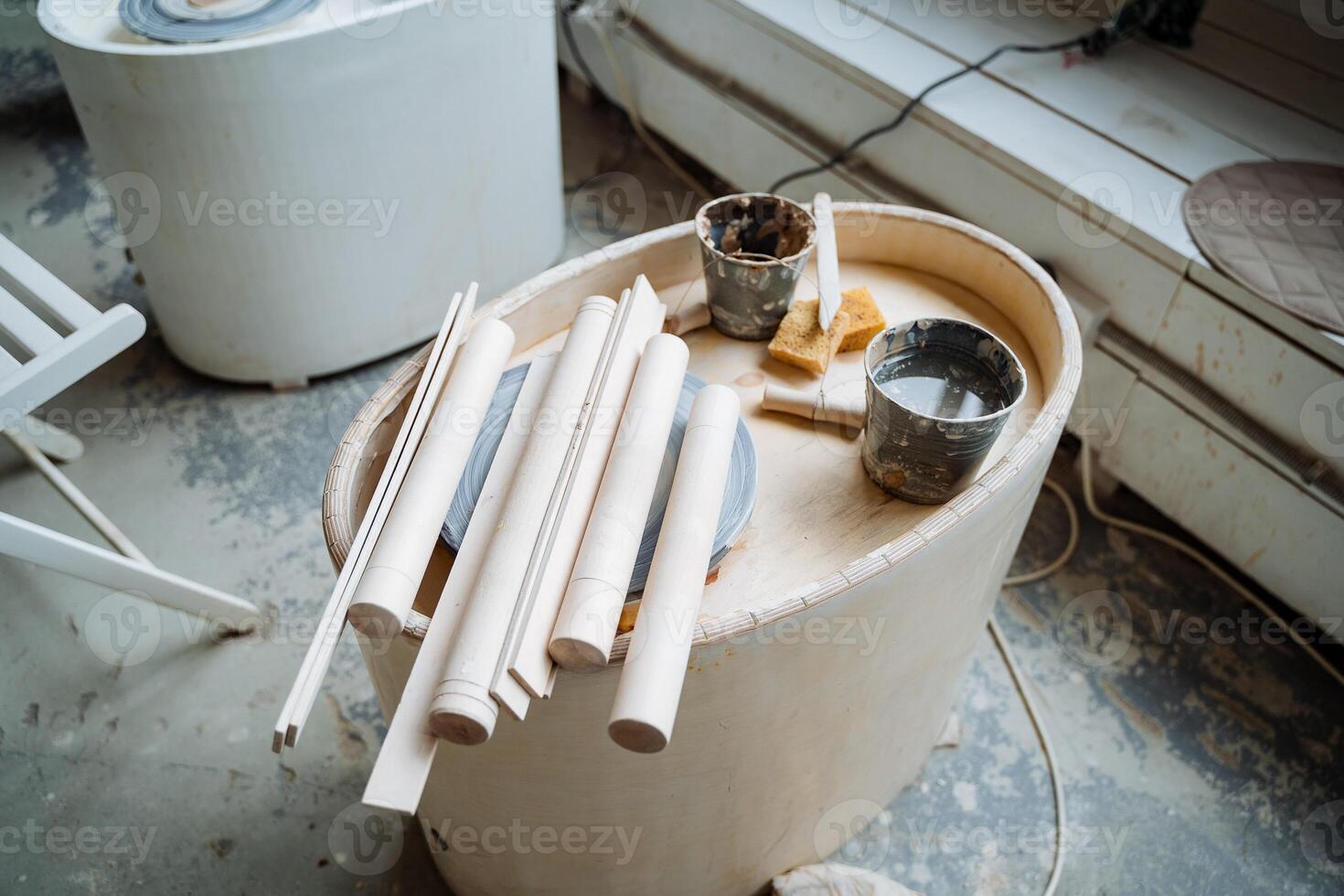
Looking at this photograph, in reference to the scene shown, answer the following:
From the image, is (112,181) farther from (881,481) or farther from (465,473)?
(881,481)

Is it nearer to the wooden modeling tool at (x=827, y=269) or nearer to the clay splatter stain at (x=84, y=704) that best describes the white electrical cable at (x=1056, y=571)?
the wooden modeling tool at (x=827, y=269)

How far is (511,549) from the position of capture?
89 cm

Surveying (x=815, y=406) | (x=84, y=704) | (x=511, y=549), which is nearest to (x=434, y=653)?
(x=511, y=549)

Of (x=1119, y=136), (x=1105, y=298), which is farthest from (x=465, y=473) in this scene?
(x=1119, y=136)

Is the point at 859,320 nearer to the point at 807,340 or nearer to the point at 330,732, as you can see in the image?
the point at 807,340

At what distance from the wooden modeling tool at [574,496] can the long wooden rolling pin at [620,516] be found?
0.01 meters

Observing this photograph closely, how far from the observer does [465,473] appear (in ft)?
3.39

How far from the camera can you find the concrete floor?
1.45 metres

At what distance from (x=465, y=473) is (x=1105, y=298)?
47.9 inches

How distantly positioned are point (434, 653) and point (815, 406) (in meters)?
0.55

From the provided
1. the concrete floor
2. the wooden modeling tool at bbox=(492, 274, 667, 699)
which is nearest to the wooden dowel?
the wooden modeling tool at bbox=(492, 274, 667, 699)

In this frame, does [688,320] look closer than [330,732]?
Yes

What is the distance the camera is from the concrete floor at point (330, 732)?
1451 millimetres

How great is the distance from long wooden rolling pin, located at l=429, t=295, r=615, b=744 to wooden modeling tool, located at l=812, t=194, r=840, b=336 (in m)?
0.28
